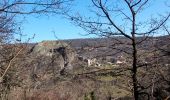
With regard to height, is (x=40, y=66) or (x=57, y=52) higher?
(x=57, y=52)

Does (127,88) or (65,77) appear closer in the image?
(127,88)

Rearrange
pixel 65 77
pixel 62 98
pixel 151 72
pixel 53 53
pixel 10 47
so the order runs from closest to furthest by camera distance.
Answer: pixel 151 72 → pixel 65 77 → pixel 10 47 → pixel 62 98 → pixel 53 53

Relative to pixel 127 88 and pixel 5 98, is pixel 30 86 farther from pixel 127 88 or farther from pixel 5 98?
pixel 127 88

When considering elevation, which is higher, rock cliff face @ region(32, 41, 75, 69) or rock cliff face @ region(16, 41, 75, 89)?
rock cliff face @ region(32, 41, 75, 69)

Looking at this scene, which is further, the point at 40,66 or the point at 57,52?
the point at 40,66

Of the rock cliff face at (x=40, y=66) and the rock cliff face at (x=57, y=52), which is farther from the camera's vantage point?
the rock cliff face at (x=40, y=66)

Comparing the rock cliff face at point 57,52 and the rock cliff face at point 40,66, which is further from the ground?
the rock cliff face at point 57,52

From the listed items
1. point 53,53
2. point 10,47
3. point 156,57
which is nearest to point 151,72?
point 156,57

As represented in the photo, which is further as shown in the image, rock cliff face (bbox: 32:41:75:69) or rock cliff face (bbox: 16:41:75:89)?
rock cliff face (bbox: 16:41:75:89)

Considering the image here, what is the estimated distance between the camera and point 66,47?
8812mm

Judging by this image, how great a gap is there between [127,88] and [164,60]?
1.02 meters

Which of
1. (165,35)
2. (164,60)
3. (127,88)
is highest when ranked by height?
(165,35)

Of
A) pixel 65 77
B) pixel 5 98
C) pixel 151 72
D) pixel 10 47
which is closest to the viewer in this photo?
pixel 151 72

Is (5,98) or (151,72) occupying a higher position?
(151,72)
